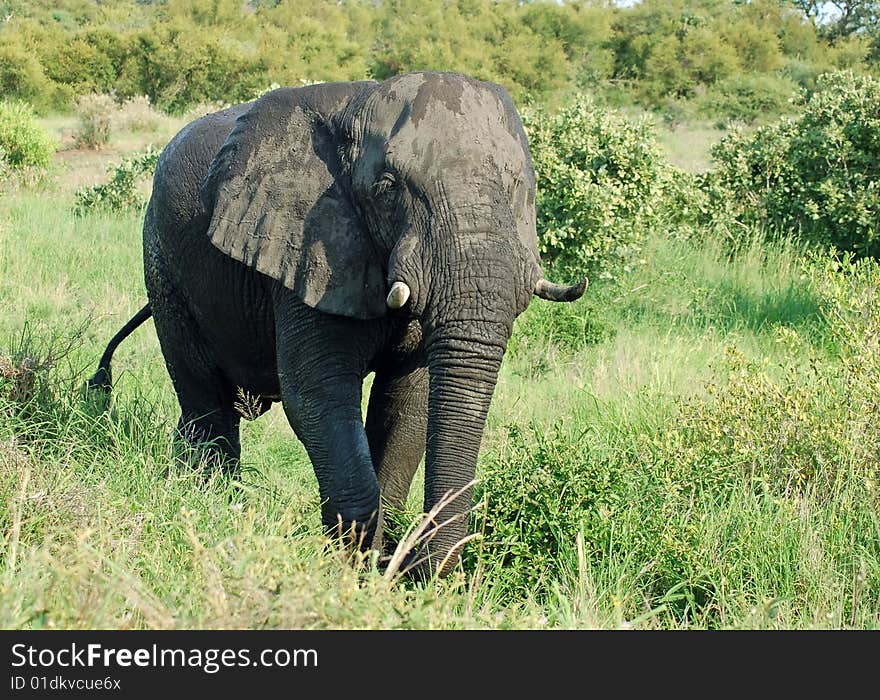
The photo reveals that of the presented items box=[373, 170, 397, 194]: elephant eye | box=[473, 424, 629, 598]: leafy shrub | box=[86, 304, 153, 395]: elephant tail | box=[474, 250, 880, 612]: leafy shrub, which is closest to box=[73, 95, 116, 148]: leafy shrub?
box=[86, 304, 153, 395]: elephant tail

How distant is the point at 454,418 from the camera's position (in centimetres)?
390

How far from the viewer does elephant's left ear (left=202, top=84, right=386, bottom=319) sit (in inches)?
165

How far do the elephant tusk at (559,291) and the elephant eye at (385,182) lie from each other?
1.97 ft

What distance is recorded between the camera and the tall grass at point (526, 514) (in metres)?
3.14

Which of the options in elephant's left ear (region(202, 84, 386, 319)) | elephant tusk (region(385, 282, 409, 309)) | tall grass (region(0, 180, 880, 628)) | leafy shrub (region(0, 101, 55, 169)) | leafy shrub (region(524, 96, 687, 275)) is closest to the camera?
tall grass (region(0, 180, 880, 628))

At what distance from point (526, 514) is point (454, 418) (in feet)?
3.15

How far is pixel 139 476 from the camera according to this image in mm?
4680

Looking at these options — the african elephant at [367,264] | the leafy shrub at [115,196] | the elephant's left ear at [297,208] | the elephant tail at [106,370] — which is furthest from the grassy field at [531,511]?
the leafy shrub at [115,196]

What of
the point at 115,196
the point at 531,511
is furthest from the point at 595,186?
the point at 115,196

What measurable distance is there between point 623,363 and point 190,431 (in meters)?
3.19

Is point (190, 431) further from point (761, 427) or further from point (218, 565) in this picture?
point (761, 427)

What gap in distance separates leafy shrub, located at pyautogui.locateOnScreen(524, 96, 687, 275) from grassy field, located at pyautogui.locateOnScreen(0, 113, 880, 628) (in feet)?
6.26

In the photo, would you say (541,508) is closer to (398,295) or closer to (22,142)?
(398,295)

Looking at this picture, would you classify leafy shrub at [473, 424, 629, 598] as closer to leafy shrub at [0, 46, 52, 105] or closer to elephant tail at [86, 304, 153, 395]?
elephant tail at [86, 304, 153, 395]
